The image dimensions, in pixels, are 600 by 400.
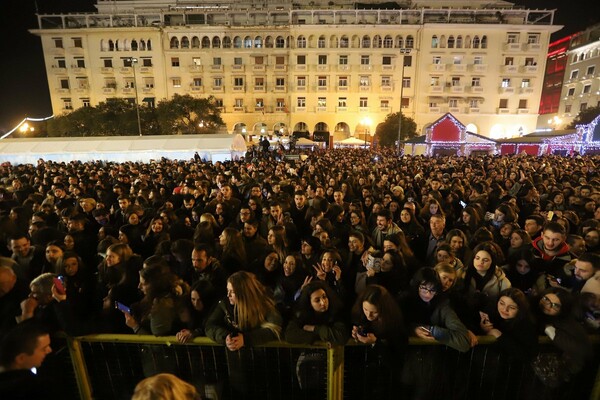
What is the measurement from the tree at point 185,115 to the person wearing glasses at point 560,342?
1417 inches

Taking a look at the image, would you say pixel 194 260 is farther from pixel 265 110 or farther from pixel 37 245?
pixel 265 110

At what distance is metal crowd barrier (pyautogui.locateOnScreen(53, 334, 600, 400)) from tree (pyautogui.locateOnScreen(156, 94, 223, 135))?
34.7 metres

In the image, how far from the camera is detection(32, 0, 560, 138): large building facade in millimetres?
42625

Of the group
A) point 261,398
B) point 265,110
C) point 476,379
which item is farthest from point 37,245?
point 265,110

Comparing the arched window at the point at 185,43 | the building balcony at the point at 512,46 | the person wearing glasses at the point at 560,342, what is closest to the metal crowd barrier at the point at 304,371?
the person wearing glasses at the point at 560,342

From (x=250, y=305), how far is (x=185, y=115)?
35.4 m

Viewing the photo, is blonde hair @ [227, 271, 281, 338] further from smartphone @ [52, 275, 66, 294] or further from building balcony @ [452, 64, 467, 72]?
building balcony @ [452, 64, 467, 72]

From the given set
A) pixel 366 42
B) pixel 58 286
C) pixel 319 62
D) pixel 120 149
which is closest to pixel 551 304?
pixel 58 286

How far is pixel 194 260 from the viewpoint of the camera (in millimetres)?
3787

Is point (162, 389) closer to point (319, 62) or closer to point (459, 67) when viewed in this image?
point (319, 62)

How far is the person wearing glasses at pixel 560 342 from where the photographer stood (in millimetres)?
2414

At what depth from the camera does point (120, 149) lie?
68.3 feet

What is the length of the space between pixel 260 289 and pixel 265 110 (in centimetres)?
4492

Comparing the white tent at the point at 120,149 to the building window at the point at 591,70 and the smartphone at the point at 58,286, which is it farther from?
the building window at the point at 591,70
